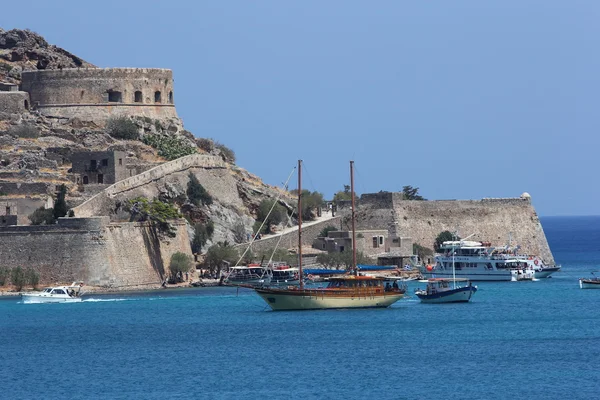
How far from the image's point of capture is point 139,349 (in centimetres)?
4666

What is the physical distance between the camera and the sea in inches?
1529

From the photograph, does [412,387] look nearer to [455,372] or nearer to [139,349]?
[455,372]

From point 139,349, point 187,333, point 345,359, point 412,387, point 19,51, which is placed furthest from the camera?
point 19,51

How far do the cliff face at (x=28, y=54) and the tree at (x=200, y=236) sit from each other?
13.4m

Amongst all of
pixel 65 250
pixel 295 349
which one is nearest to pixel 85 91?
pixel 65 250

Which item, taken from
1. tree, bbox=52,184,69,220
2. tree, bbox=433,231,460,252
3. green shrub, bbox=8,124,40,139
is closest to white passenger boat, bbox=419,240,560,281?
tree, bbox=433,231,460,252

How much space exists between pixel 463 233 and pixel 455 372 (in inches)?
1662

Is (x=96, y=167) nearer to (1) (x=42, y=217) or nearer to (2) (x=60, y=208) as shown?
(2) (x=60, y=208)

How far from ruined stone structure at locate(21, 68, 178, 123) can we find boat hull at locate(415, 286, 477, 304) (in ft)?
77.2

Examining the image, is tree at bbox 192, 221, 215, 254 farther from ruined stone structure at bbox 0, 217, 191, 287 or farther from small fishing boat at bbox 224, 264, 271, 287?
ruined stone structure at bbox 0, 217, 191, 287

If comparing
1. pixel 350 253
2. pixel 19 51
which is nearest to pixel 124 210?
pixel 350 253

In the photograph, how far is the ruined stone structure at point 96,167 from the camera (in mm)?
70500

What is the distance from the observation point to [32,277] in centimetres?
6319

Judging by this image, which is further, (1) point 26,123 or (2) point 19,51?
(2) point 19,51
